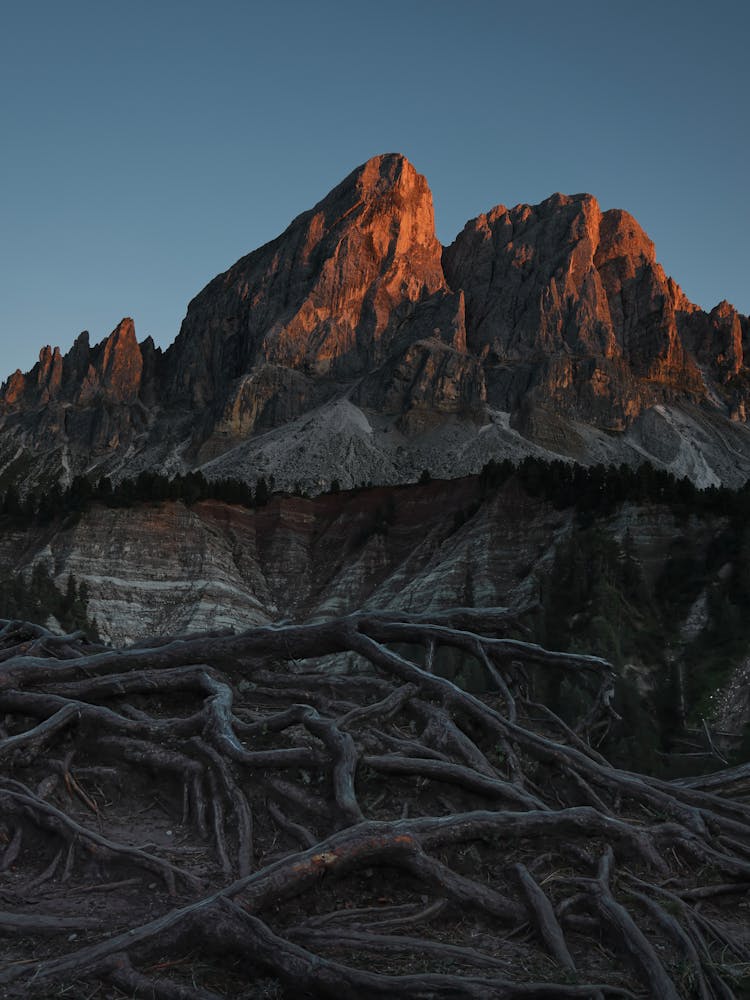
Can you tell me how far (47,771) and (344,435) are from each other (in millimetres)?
179358

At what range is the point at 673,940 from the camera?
7832mm

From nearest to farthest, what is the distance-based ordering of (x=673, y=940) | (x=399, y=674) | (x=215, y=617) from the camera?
(x=673, y=940), (x=399, y=674), (x=215, y=617)

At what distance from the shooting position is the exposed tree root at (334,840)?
6910 mm

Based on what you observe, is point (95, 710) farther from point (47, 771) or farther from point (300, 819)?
point (300, 819)

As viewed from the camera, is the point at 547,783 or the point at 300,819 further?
the point at 547,783

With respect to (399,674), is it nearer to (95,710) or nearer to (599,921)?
(95,710)

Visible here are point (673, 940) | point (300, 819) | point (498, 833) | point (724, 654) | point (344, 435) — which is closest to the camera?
point (673, 940)

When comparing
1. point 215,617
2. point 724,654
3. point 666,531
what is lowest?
point 215,617

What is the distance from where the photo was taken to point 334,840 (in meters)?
8.10

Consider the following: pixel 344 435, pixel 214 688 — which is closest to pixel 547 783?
pixel 214 688

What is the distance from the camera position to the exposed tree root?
6.91 meters

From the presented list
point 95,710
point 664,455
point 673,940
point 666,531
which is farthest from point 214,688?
point 664,455

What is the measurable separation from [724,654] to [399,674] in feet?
168

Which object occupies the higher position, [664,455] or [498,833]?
[664,455]
